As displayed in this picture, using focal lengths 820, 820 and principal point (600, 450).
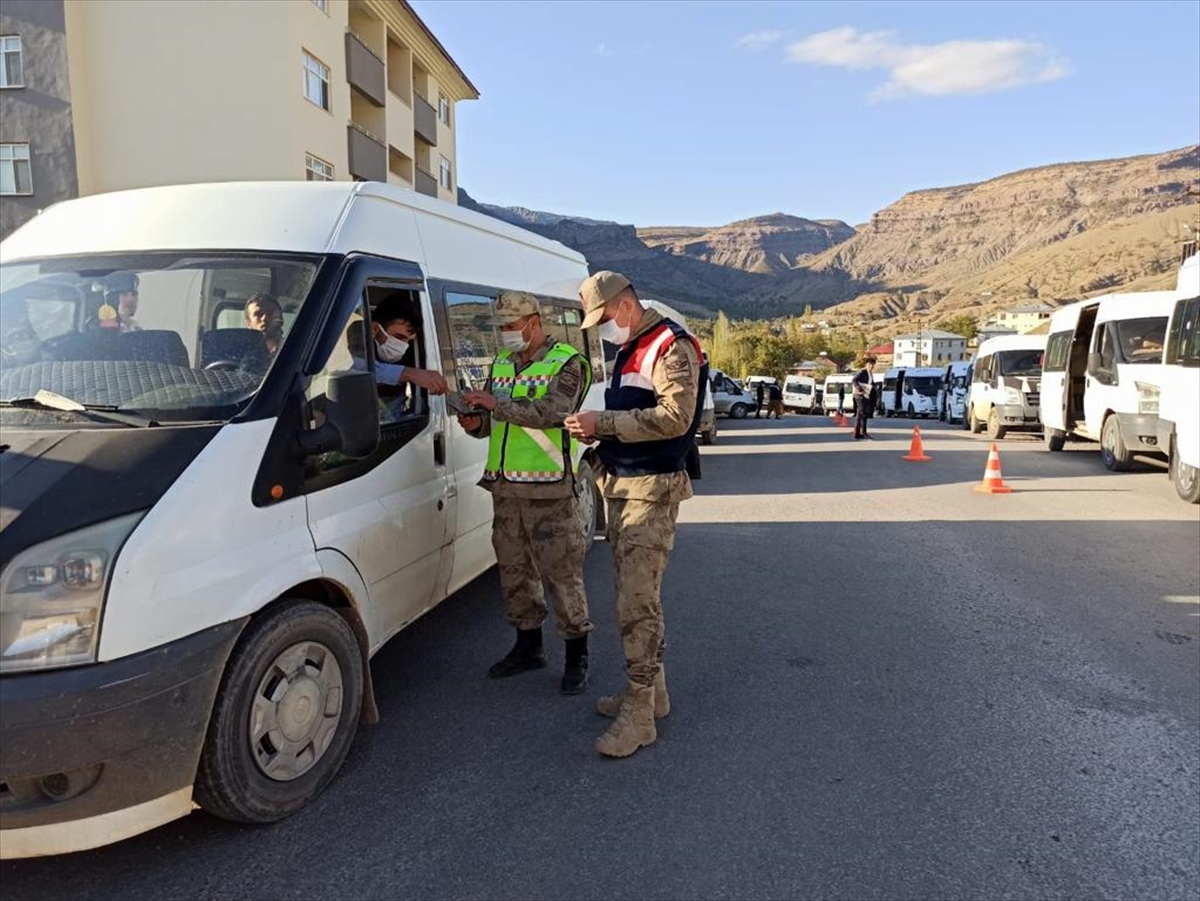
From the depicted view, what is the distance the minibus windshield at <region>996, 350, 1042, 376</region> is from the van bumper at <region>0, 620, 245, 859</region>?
21208mm

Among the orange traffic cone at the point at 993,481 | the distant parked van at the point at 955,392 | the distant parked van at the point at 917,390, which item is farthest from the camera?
the distant parked van at the point at 917,390

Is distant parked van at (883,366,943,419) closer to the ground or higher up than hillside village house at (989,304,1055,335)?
closer to the ground

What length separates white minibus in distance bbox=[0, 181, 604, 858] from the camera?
7.90 feet

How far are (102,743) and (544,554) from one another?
2135 millimetres

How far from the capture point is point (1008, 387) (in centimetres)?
1956

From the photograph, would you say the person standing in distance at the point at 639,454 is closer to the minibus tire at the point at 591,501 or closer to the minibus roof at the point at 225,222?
the minibus roof at the point at 225,222

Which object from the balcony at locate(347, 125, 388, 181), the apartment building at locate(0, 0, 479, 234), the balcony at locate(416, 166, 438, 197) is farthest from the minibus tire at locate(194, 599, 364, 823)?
the balcony at locate(416, 166, 438, 197)

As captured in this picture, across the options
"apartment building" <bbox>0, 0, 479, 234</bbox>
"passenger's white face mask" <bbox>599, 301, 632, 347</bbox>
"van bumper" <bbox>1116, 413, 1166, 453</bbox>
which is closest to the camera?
"passenger's white face mask" <bbox>599, 301, 632, 347</bbox>

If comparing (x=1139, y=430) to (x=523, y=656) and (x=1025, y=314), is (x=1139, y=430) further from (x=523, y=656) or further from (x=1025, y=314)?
(x=1025, y=314)

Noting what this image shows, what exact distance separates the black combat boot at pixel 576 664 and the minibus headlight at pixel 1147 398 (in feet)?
36.0

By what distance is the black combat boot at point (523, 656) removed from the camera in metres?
4.50

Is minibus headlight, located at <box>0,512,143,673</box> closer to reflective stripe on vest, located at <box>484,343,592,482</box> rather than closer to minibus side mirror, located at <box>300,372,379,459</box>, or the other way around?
minibus side mirror, located at <box>300,372,379,459</box>

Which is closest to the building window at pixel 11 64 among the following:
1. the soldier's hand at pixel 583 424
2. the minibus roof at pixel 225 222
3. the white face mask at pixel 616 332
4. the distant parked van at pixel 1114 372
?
the minibus roof at pixel 225 222

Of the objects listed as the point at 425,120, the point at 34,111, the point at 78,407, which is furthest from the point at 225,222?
the point at 425,120
